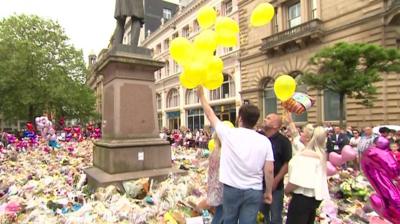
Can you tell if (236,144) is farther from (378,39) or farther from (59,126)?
(59,126)

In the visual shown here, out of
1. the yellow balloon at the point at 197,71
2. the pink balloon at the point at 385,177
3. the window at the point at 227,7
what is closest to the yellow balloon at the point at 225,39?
the yellow balloon at the point at 197,71

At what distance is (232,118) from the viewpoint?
1188 inches

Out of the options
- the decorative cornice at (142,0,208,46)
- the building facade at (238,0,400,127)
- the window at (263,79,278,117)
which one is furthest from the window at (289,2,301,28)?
the decorative cornice at (142,0,208,46)

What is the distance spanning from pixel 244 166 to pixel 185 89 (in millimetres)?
35191

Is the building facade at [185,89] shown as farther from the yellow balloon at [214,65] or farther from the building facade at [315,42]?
the yellow balloon at [214,65]

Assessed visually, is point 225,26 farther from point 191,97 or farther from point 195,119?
point 191,97

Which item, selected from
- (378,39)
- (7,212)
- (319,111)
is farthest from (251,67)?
(7,212)

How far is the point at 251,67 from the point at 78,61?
19.0 metres

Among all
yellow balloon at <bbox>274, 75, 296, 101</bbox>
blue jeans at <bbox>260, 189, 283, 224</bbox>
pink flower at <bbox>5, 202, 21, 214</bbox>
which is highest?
yellow balloon at <bbox>274, 75, 296, 101</bbox>

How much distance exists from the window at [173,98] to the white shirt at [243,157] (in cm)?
3791

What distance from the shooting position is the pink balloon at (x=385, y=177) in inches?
67.2

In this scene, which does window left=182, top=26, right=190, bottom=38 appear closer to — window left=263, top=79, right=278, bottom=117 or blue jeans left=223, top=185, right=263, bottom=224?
window left=263, top=79, right=278, bottom=117

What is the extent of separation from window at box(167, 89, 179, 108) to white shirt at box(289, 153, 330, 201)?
37.5 meters

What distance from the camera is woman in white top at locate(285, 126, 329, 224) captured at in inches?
147
